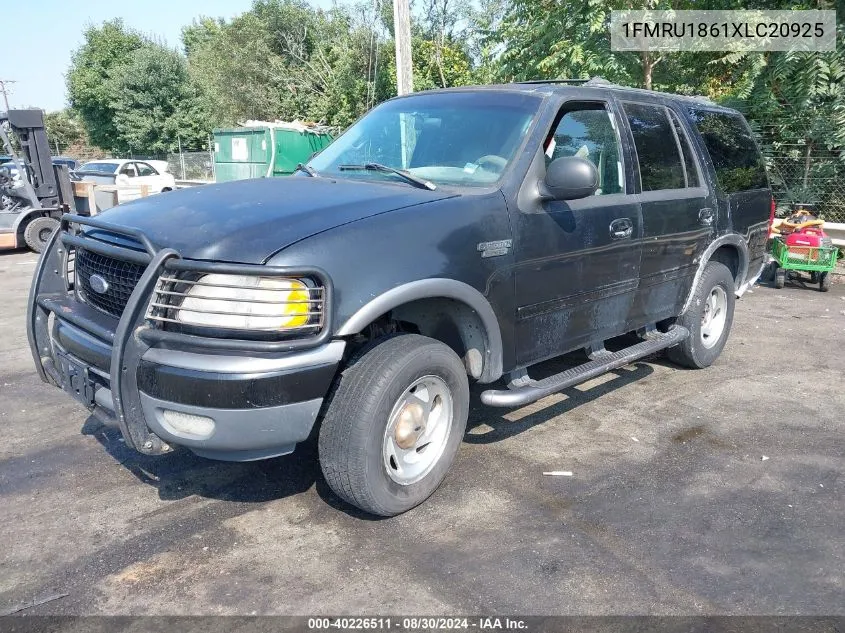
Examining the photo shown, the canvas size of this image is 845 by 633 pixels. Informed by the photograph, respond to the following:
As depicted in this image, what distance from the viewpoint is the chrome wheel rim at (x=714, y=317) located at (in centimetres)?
571

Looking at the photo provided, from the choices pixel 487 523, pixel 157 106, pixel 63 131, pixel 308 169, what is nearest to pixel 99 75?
pixel 157 106

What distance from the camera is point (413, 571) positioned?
118 inches

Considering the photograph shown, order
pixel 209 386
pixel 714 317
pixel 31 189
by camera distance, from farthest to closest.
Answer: pixel 31 189
pixel 714 317
pixel 209 386

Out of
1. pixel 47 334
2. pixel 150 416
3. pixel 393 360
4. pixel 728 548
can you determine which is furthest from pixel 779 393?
pixel 47 334

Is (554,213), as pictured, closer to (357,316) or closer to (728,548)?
(357,316)

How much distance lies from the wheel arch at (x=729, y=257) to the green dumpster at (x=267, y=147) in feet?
51.0

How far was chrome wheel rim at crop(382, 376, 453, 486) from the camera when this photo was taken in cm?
330

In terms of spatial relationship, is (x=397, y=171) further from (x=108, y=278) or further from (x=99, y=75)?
(x=99, y=75)

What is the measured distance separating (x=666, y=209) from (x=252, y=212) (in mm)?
2913

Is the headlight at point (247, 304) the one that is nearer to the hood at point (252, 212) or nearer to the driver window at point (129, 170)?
the hood at point (252, 212)

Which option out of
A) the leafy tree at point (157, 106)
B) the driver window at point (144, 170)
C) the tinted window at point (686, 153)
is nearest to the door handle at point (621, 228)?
the tinted window at point (686, 153)

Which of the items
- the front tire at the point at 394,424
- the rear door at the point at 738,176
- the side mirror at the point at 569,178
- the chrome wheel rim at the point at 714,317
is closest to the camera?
the front tire at the point at 394,424

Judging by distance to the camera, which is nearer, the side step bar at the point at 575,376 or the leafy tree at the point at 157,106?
the side step bar at the point at 575,376

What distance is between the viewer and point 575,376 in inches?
163
